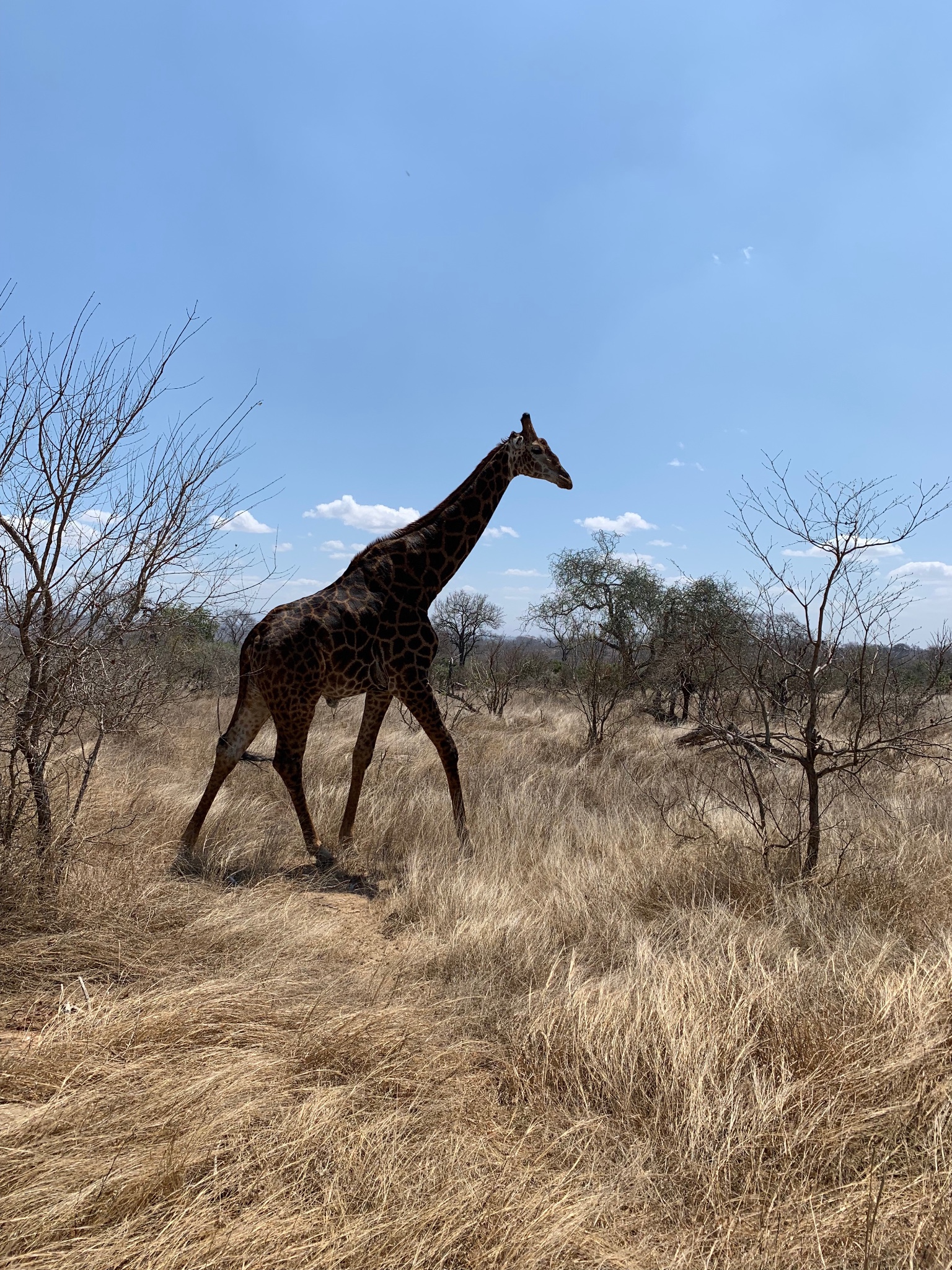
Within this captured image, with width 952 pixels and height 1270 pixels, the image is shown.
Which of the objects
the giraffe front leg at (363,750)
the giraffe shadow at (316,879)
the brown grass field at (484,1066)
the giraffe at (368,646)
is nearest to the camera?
the brown grass field at (484,1066)

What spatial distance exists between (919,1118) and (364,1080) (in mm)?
1608

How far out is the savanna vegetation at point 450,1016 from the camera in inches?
62.3

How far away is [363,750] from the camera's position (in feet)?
18.0

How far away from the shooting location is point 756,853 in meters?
4.28

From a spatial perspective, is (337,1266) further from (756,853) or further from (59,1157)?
(756,853)

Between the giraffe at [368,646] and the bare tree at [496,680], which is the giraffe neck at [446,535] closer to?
the giraffe at [368,646]

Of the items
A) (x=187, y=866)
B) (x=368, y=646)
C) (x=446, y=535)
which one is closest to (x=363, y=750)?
(x=368, y=646)

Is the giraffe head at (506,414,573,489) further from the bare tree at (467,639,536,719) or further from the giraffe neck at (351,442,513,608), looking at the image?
the bare tree at (467,639,536,719)

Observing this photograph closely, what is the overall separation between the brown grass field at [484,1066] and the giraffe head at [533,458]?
3.04 meters

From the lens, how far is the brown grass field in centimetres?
155

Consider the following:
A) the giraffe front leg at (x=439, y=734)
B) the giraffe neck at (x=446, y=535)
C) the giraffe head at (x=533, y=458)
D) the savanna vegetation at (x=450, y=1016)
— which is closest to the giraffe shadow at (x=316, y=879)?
the savanna vegetation at (x=450, y=1016)

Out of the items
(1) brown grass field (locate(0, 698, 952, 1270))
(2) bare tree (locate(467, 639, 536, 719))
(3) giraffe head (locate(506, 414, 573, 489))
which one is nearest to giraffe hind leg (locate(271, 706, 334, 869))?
(1) brown grass field (locate(0, 698, 952, 1270))

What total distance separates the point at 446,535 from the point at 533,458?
0.98 m

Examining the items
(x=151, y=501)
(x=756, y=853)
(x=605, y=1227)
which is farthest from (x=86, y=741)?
(x=605, y=1227)
